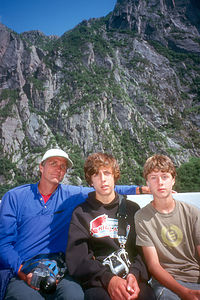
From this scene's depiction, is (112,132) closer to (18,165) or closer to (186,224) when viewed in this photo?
(18,165)

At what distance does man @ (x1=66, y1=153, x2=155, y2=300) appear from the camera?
1.40 m

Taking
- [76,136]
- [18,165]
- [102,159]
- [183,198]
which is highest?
[76,136]

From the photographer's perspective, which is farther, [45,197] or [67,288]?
[45,197]

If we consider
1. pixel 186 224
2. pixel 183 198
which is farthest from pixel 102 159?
pixel 183 198

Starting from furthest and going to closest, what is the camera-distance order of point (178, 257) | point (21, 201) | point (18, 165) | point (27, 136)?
1. point (27, 136)
2. point (18, 165)
3. point (21, 201)
4. point (178, 257)

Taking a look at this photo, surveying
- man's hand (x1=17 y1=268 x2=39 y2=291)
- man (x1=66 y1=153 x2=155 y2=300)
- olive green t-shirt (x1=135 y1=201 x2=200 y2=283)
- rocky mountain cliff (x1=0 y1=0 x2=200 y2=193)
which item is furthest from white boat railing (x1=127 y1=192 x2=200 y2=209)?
rocky mountain cliff (x1=0 y1=0 x2=200 y2=193)

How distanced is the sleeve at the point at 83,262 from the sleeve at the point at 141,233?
1.31 ft

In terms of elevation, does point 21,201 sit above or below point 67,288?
above

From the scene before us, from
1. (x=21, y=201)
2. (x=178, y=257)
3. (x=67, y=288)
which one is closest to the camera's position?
(x=67, y=288)

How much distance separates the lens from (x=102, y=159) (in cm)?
192

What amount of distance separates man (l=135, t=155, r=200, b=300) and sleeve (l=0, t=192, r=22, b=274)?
1.21m

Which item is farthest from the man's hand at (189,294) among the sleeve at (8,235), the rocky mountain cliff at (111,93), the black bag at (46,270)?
the rocky mountain cliff at (111,93)

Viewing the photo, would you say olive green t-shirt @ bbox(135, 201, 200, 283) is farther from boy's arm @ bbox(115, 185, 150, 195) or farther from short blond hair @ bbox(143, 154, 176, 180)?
boy's arm @ bbox(115, 185, 150, 195)

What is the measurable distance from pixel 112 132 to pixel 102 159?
50.1 meters
